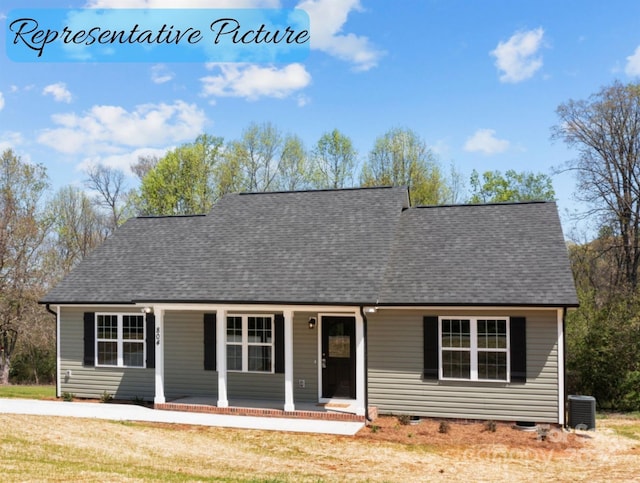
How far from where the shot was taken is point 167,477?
840 cm

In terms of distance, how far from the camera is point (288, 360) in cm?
1396

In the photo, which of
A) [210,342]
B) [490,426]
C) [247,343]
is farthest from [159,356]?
[490,426]

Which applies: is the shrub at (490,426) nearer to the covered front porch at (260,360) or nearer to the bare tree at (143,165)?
the covered front porch at (260,360)

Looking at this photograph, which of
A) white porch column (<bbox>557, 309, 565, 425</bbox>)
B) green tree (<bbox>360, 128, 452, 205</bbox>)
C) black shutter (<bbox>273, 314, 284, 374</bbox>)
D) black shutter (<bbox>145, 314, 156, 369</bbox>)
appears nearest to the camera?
white porch column (<bbox>557, 309, 565, 425</bbox>)

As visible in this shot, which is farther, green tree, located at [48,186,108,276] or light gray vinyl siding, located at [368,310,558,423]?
green tree, located at [48,186,108,276]

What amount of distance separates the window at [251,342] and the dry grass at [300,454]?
9.59ft

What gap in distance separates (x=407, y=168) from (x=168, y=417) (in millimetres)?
28873

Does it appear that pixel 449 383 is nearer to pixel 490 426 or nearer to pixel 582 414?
pixel 490 426

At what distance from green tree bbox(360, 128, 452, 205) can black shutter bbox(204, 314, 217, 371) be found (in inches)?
999

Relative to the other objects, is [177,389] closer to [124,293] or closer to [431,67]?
[124,293]

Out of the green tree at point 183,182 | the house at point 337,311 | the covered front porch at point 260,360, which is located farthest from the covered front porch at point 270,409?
the green tree at point 183,182

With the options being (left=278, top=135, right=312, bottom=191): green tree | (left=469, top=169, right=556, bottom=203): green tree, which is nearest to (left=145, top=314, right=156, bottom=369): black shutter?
(left=278, top=135, right=312, bottom=191): green tree

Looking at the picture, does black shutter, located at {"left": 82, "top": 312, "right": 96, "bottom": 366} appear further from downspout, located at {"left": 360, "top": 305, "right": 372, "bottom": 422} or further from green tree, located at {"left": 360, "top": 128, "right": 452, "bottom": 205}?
green tree, located at {"left": 360, "top": 128, "right": 452, "bottom": 205}

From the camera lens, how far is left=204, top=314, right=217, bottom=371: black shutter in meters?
15.6
